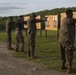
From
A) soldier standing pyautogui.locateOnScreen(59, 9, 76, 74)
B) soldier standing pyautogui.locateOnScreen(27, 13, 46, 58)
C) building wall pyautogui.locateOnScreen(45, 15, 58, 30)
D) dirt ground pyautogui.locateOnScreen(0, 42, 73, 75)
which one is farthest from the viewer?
building wall pyautogui.locateOnScreen(45, 15, 58, 30)

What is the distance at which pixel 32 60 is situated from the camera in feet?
50.5

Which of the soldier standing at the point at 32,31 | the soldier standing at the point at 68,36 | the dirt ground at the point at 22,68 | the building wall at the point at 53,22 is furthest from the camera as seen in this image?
the building wall at the point at 53,22

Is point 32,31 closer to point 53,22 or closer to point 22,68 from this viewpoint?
point 22,68

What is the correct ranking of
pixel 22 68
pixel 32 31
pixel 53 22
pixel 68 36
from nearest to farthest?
pixel 68 36 < pixel 22 68 < pixel 32 31 < pixel 53 22

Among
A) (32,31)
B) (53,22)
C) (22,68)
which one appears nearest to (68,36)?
(22,68)

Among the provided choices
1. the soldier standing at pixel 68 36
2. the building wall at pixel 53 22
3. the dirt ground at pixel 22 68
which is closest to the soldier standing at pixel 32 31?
the dirt ground at pixel 22 68

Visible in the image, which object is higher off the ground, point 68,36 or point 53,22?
point 68,36

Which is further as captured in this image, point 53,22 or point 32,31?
point 53,22

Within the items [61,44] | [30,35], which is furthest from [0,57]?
[61,44]

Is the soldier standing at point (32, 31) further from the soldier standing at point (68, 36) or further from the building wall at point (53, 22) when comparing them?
the building wall at point (53, 22)

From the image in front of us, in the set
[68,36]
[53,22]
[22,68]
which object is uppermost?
[68,36]

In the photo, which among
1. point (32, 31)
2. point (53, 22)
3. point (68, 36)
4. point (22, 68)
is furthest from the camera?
point (53, 22)

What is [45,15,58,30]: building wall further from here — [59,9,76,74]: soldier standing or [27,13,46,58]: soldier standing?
[59,9,76,74]: soldier standing

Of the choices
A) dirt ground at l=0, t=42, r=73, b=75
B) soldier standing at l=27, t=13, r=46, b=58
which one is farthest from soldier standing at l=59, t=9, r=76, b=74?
soldier standing at l=27, t=13, r=46, b=58
